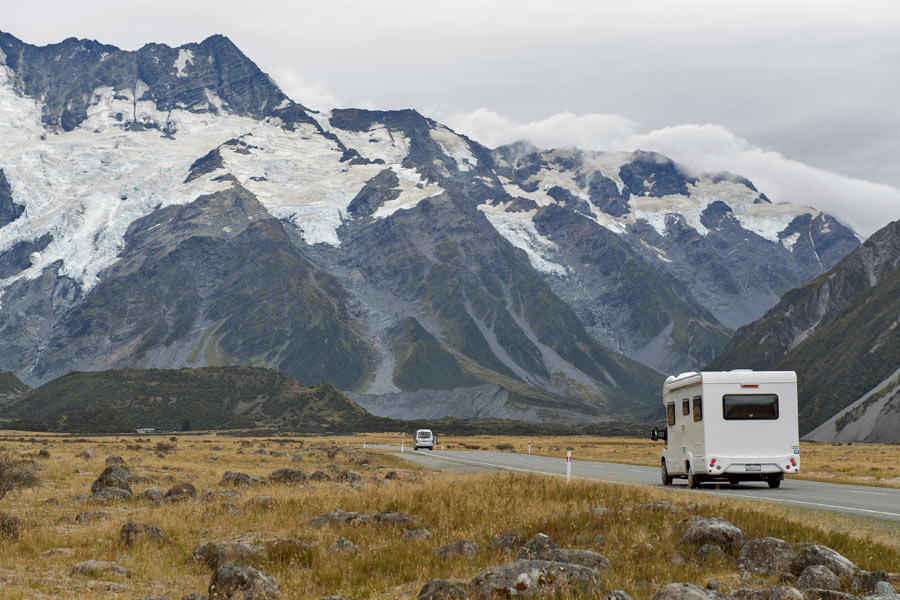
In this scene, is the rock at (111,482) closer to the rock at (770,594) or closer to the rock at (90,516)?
Answer: the rock at (90,516)

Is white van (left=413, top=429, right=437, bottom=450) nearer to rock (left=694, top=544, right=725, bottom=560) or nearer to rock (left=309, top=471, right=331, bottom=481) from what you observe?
rock (left=309, top=471, right=331, bottom=481)

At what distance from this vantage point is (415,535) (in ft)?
54.8

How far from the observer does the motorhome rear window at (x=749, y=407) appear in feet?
98.9

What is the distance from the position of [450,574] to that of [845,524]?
9961mm

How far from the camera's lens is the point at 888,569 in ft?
44.5

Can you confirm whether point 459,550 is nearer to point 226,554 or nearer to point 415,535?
point 415,535

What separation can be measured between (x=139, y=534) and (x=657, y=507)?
1019 cm

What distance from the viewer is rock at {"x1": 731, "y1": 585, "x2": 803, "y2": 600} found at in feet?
36.0

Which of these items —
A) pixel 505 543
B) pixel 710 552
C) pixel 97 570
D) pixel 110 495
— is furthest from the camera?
pixel 110 495

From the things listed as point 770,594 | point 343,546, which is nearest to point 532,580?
point 770,594

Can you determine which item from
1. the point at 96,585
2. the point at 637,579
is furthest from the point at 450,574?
the point at 96,585

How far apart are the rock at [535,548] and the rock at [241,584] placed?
3.84m

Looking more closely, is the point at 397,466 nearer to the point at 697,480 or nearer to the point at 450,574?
the point at 697,480

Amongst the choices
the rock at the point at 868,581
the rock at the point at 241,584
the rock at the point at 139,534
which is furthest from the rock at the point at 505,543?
the rock at the point at 139,534
